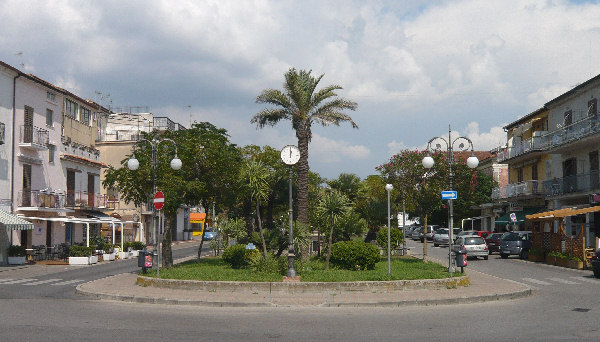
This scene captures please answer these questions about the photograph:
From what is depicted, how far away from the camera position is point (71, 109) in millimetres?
43625

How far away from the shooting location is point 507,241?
36094mm

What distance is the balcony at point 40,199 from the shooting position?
35.1 metres

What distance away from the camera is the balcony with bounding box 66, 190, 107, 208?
4028 centimetres

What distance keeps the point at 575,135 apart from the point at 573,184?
11.2 feet

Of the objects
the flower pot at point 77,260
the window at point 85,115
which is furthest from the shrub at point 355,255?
the window at point 85,115

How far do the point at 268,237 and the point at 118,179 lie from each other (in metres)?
7.50

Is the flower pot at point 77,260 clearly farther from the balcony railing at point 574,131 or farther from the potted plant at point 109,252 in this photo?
the balcony railing at point 574,131

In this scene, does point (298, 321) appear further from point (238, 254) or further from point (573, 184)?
point (573, 184)

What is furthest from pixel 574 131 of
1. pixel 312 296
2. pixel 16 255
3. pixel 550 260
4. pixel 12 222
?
pixel 16 255

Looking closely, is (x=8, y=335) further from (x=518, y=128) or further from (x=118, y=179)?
(x=518, y=128)

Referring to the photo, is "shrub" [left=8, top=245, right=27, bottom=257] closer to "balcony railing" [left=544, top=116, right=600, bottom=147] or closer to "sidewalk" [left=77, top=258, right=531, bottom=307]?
"sidewalk" [left=77, top=258, right=531, bottom=307]

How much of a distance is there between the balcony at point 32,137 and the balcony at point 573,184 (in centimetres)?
3413

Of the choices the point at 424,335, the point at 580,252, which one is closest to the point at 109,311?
the point at 424,335

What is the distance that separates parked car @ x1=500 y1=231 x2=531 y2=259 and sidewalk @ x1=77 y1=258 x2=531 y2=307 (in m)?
17.3
